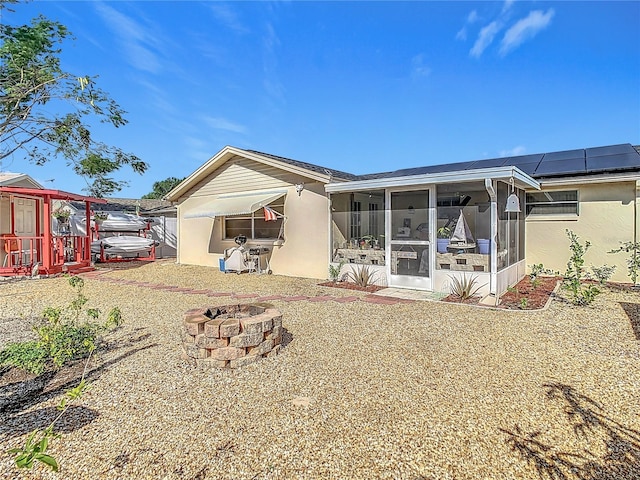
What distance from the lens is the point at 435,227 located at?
35.1 ft

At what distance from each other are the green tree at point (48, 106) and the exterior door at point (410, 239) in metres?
9.41

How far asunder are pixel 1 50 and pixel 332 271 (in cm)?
1298

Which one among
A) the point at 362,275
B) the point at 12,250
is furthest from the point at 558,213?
the point at 12,250

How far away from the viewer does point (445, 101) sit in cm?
2169

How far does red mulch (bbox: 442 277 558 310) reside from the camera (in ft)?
29.6

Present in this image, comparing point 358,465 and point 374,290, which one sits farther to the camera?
point 374,290

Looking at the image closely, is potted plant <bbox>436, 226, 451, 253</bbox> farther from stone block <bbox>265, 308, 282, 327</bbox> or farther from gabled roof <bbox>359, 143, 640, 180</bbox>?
stone block <bbox>265, 308, 282, 327</bbox>

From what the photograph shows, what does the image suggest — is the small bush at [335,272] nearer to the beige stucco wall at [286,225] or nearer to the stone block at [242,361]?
the beige stucco wall at [286,225]

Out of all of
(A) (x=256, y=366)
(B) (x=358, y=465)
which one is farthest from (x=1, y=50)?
(B) (x=358, y=465)

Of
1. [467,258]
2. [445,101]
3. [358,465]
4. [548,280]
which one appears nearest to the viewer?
[358,465]

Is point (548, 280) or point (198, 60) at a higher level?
point (198, 60)

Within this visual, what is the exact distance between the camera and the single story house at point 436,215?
33.6 ft

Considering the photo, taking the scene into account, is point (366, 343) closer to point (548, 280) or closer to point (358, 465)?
point (358, 465)

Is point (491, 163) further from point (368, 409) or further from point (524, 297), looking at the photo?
point (368, 409)
